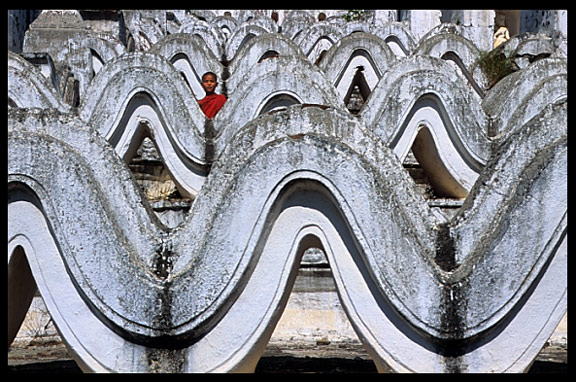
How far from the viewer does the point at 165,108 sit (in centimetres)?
675

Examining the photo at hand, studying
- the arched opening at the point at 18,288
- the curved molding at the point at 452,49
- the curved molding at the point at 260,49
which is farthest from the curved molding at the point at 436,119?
the curved molding at the point at 452,49

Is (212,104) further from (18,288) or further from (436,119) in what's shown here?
(18,288)

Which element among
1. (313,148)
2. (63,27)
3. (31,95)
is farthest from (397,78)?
(63,27)

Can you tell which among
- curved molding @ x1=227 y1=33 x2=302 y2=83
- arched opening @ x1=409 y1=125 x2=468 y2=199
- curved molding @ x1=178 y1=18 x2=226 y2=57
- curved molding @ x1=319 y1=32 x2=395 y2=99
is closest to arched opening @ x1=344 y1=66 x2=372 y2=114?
curved molding @ x1=319 y1=32 x2=395 y2=99

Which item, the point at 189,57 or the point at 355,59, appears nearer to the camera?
the point at 355,59

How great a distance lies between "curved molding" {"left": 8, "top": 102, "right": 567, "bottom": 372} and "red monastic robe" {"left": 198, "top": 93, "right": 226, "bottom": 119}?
13.9 ft

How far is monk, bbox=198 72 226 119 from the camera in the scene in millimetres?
7976

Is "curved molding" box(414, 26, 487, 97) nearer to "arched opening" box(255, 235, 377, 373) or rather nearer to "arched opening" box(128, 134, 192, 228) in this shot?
"arched opening" box(128, 134, 192, 228)

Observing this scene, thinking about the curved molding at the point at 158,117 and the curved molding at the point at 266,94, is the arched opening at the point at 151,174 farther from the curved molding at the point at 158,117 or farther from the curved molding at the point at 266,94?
the curved molding at the point at 266,94

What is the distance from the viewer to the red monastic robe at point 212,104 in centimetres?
795

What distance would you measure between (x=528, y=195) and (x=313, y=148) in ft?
2.57

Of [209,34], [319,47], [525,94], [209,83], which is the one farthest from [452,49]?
[209,34]

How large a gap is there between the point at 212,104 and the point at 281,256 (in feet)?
15.2

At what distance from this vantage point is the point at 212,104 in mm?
8086
